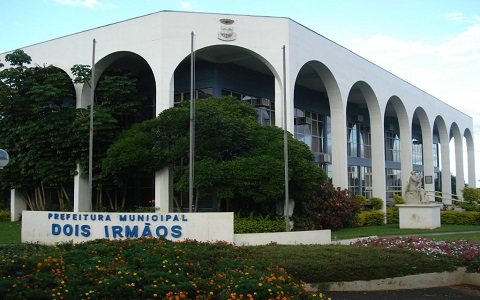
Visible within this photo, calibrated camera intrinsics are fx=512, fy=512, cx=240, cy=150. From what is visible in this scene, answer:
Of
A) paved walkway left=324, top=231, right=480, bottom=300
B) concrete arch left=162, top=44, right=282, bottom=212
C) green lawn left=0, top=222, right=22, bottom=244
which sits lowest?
paved walkway left=324, top=231, right=480, bottom=300

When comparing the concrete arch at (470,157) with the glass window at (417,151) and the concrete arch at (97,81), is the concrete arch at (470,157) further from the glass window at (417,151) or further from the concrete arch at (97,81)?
the concrete arch at (97,81)

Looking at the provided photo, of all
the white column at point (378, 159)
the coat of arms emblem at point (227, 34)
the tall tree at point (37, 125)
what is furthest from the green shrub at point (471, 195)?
the tall tree at point (37, 125)

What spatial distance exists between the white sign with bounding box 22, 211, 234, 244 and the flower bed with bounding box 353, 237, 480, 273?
4186 millimetres

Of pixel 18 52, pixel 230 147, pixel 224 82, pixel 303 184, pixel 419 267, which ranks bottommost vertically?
pixel 419 267

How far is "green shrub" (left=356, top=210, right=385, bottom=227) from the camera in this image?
84.2ft

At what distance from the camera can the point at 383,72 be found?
3078cm

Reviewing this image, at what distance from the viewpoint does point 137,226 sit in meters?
14.0

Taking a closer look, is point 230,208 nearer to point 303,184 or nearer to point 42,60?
point 303,184

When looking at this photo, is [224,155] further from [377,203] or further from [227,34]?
[377,203]

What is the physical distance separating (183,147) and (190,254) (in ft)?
34.0

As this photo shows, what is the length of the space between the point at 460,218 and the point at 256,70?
14.1 m

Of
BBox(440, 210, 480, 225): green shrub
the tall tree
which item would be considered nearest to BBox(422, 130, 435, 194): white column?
BBox(440, 210, 480, 225): green shrub

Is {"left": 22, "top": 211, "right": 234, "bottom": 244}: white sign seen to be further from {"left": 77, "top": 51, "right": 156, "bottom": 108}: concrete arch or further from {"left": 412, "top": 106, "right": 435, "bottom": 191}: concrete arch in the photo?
{"left": 412, "top": 106, "right": 435, "bottom": 191}: concrete arch

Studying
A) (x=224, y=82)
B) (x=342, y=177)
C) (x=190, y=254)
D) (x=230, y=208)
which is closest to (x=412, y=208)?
(x=342, y=177)
